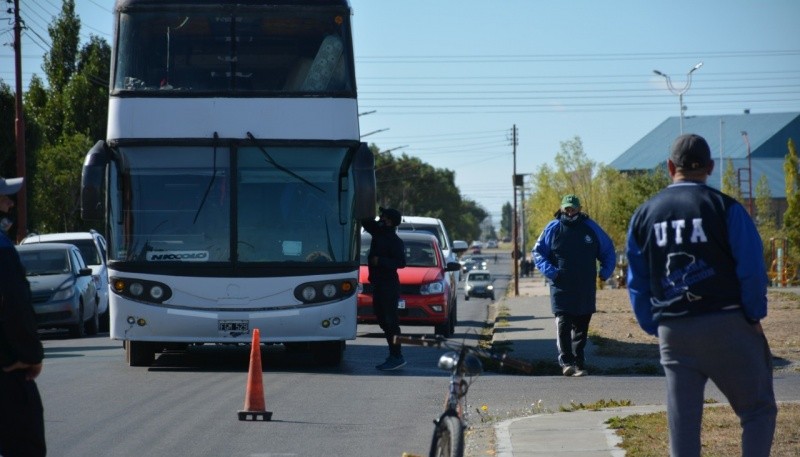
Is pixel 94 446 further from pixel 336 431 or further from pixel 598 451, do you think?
pixel 598 451

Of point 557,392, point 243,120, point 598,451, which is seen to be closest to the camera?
point 598,451

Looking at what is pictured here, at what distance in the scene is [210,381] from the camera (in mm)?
14664

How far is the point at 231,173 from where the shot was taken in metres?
15.6

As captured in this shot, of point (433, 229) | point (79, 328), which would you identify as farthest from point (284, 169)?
point (433, 229)

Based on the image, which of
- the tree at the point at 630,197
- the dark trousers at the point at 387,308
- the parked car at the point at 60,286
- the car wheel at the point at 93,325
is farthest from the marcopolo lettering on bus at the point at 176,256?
the tree at the point at 630,197

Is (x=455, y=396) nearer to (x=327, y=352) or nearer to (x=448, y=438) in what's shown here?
(x=448, y=438)

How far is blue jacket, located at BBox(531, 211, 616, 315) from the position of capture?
1461 centimetres

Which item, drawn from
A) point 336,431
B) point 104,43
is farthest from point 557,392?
point 104,43

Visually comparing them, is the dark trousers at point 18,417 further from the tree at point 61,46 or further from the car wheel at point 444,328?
the tree at point 61,46

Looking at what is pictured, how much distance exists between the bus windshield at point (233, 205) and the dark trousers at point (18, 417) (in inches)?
348

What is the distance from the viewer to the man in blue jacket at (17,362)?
21.1 feet

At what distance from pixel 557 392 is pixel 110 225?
214 inches

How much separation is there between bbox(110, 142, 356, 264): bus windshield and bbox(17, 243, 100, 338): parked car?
8.67 m

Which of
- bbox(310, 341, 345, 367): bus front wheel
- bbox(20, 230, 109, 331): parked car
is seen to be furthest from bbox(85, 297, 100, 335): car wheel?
bbox(310, 341, 345, 367): bus front wheel
